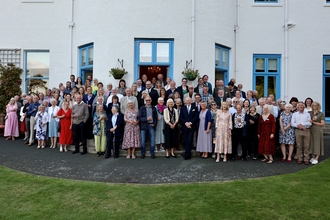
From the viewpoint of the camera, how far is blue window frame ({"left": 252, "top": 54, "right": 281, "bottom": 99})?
40.5 ft

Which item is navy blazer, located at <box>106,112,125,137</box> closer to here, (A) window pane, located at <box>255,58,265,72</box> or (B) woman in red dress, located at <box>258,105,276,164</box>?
(B) woman in red dress, located at <box>258,105,276,164</box>

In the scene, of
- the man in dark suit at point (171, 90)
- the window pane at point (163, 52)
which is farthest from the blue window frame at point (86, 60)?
the man in dark suit at point (171, 90)

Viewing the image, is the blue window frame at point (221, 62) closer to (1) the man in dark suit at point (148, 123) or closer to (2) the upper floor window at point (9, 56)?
(1) the man in dark suit at point (148, 123)

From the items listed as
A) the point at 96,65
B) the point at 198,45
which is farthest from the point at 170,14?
the point at 96,65

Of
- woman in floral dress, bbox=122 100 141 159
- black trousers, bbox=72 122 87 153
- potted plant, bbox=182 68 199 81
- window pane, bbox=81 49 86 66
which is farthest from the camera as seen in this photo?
window pane, bbox=81 49 86 66

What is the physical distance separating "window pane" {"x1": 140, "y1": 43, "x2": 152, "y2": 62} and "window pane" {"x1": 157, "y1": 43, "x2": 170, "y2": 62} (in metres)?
0.35

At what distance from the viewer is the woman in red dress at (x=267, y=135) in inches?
300

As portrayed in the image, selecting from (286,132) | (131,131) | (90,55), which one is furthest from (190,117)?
(90,55)

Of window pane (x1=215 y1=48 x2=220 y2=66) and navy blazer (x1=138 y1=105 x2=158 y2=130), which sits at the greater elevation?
window pane (x1=215 y1=48 x2=220 y2=66)

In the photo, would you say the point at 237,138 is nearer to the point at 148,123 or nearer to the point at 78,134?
the point at 148,123

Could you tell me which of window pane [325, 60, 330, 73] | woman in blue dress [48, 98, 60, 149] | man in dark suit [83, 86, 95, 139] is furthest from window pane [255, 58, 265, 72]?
woman in blue dress [48, 98, 60, 149]

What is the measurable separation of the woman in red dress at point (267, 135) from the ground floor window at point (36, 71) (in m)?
10.1

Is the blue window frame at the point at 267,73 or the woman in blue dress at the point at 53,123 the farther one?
the blue window frame at the point at 267,73

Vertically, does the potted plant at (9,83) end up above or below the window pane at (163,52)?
below
